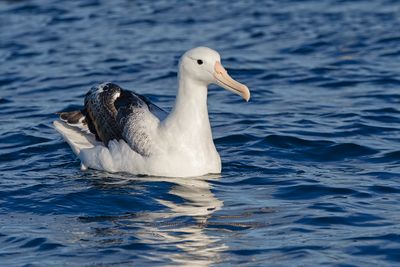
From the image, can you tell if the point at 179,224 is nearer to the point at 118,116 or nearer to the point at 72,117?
the point at 118,116

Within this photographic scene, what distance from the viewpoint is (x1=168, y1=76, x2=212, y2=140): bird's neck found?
35.9ft

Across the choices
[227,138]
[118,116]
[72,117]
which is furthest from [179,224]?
[227,138]

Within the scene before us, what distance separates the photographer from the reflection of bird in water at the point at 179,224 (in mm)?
8672

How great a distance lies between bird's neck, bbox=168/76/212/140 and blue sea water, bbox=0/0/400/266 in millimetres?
541

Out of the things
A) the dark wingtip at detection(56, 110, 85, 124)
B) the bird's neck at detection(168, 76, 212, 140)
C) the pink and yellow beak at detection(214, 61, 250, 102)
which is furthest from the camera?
the dark wingtip at detection(56, 110, 85, 124)

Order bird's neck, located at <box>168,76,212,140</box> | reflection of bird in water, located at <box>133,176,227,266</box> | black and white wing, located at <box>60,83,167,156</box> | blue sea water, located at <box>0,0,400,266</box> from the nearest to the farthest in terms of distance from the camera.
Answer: reflection of bird in water, located at <box>133,176,227,266</box>
blue sea water, located at <box>0,0,400,266</box>
bird's neck, located at <box>168,76,212,140</box>
black and white wing, located at <box>60,83,167,156</box>

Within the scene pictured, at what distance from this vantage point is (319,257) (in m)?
8.50

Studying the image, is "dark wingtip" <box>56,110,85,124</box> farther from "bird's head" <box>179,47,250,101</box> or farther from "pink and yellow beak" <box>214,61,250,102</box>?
"pink and yellow beak" <box>214,61,250,102</box>

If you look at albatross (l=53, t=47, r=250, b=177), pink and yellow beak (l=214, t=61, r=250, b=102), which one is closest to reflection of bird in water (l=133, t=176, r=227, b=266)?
albatross (l=53, t=47, r=250, b=177)

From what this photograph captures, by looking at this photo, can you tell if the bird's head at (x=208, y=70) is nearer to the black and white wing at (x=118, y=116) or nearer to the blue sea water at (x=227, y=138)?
the black and white wing at (x=118, y=116)

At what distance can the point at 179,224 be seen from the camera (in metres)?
9.48

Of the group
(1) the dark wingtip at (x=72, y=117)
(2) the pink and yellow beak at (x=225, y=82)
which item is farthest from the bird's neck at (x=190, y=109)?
(1) the dark wingtip at (x=72, y=117)

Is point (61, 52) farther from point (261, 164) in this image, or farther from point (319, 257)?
point (319, 257)

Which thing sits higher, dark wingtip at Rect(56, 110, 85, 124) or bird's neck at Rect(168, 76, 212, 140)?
bird's neck at Rect(168, 76, 212, 140)
